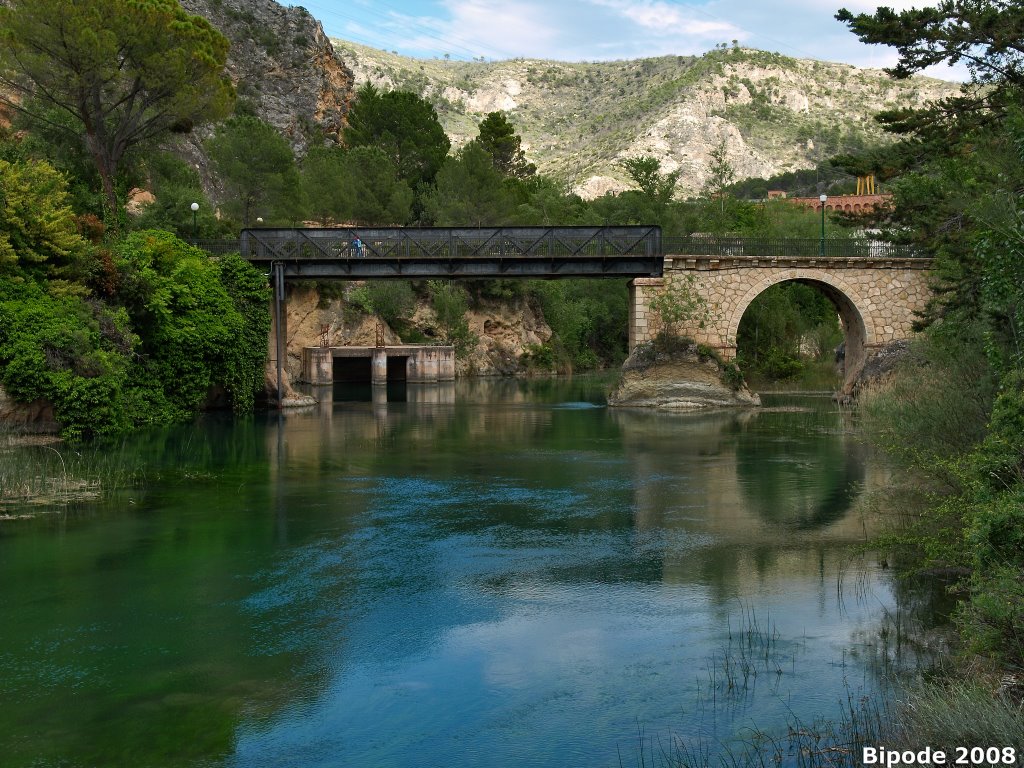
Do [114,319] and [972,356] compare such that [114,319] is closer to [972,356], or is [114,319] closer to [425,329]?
[972,356]

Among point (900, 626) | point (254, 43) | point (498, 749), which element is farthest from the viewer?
point (254, 43)

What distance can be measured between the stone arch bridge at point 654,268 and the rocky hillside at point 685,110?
89.0 m

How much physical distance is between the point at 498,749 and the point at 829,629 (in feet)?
16.8

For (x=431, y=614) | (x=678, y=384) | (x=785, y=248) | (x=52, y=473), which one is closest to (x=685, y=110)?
(x=785, y=248)

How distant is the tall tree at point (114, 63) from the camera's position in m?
38.0

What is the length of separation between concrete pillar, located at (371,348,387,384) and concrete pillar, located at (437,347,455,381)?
12.9 ft

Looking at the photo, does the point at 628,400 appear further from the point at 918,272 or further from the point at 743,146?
the point at 743,146

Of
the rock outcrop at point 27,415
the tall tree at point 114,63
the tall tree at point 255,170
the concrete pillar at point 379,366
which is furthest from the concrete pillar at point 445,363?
the rock outcrop at point 27,415

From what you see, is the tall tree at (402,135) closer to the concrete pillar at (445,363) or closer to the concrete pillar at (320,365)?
the concrete pillar at (445,363)

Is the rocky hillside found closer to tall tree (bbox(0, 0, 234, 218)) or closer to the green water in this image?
tall tree (bbox(0, 0, 234, 218))

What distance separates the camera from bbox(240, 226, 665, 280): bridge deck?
143 feet

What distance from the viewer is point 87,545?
16.5 m

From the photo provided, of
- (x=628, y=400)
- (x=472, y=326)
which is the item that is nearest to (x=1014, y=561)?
(x=628, y=400)

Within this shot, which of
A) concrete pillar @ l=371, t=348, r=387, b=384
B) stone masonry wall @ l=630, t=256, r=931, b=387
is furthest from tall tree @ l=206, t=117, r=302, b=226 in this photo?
stone masonry wall @ l=630, t=256, r=931, b=387
